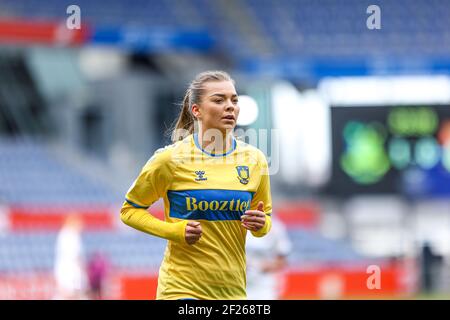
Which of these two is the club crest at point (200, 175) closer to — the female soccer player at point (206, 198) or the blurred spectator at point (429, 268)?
the female soccer player at point (206, 198)

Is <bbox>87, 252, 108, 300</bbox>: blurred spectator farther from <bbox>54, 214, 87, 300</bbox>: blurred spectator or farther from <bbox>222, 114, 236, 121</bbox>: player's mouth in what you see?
<bbox>222, 114, 236, 121</bbox>: player's mouth

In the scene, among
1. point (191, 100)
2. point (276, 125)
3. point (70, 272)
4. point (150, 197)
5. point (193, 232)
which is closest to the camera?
point (193, 232)

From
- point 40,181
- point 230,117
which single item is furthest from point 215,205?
point 40,181

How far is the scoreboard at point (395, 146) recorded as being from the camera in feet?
72.3

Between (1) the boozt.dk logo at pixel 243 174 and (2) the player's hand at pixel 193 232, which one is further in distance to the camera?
(1) the boozt.dk logo at pixel 243 174

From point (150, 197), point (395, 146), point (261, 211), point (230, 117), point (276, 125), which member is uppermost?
point (276, 125)

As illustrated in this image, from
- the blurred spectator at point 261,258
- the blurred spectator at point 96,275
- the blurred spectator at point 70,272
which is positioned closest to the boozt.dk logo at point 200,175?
the blurred spectator at point 261,258

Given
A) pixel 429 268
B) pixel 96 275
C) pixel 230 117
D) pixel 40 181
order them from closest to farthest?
pixel 230 117 → pixel 96 275 → pixel 429 268 → pixel 40 181

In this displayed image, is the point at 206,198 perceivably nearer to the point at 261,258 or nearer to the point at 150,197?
the point at 150,197

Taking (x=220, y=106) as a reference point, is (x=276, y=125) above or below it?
above

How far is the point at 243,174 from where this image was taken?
20.0 ft

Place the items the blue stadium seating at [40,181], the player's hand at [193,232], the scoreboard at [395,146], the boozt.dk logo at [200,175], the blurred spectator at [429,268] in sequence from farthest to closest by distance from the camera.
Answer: the blue stadium seating at [40,181] → the blurred spectator at [429,268] → the scoreboard at [395,146] → the boozt.dk logo at [200,175] → the player's hand at [193,232]

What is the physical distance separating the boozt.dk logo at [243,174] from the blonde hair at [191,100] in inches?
16.8

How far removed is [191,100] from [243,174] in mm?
520
